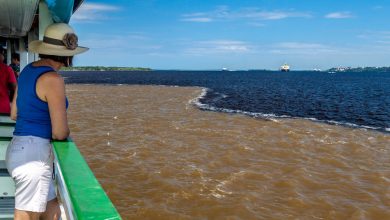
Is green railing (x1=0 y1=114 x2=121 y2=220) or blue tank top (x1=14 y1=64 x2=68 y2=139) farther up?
blue tank top (x1=14 y1=64 x2=68 y2=139)

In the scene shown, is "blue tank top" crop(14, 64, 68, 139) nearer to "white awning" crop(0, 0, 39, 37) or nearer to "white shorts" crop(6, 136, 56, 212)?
"white shorts" crop(6, 136, 56, 212)

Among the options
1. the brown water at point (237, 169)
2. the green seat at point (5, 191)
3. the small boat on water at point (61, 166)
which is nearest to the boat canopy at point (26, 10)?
the small boat on water at point (61, 166)

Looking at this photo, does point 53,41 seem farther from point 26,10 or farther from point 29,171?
point 26,10

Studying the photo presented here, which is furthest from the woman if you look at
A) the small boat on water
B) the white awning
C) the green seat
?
the white awning

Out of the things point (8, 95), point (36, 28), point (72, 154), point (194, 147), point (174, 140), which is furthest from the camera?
point (174, 140)

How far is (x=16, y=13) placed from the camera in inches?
189

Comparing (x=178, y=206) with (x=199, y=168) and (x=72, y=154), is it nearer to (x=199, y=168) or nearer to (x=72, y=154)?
(x=199, y=168)

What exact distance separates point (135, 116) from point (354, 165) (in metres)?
16.5

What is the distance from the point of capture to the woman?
2.92 m

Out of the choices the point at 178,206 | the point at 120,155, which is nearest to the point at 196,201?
the point at 178,206

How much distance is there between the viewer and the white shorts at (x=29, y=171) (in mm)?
2967

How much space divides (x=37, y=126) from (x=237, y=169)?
11.0 metres

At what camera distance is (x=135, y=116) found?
27.1m

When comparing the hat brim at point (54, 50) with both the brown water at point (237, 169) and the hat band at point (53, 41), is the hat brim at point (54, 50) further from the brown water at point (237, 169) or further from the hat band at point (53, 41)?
the brown water at point (237, 169)
